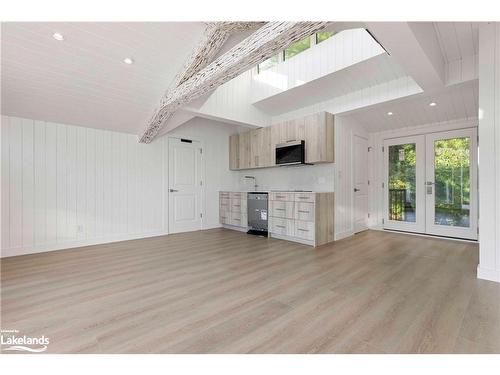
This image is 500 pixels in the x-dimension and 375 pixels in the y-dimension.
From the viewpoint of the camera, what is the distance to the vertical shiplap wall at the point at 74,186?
3.59 metres

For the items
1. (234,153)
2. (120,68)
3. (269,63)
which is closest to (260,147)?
(234,153)

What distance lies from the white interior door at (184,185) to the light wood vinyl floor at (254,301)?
5.82 ft

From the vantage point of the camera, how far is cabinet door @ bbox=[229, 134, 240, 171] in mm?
5980

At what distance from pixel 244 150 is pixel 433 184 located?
157 inches

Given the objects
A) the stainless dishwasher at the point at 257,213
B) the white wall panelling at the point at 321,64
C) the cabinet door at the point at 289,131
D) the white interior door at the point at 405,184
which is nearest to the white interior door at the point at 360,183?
the white interior door at the point at 405,184

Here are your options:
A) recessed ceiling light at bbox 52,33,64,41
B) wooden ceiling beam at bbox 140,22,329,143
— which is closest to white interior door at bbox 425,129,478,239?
wooden ceiling beam at bbox 140,22,329,143

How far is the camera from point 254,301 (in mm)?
2078

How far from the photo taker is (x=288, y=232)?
440cm

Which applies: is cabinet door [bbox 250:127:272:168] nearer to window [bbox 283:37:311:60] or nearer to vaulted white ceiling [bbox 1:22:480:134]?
vaulted white ceiling [bbox 1:22:480:134]

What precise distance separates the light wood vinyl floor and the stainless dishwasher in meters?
1.34

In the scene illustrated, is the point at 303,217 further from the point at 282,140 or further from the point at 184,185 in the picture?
the point at 184,185

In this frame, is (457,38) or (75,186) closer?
(457,38)

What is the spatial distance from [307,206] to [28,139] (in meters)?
4.56
